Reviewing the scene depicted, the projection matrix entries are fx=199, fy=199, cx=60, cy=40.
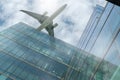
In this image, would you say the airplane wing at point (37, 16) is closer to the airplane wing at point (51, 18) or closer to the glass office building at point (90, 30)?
the airplane wing at point (51, 18)

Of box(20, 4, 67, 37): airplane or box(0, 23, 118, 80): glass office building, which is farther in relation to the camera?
box(20, 4, 67, 37): airplane

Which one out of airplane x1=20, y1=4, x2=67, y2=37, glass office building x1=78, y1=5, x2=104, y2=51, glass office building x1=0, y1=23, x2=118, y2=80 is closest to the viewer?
glass office building x1=78, y1=5, x2=104, y2=51

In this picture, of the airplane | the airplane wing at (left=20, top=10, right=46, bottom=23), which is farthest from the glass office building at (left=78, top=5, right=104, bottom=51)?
the airplane wing at (left=20, top=10, right=46, bottom=23)

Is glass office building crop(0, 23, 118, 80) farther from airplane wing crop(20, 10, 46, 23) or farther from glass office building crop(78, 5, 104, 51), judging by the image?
airplane wing crop(20, 10, 46, 23)

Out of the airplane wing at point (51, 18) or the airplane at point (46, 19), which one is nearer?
the airplane wing at point (51, 18)

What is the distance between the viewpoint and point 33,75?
78.3 ft

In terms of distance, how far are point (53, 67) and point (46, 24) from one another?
21.3 metres

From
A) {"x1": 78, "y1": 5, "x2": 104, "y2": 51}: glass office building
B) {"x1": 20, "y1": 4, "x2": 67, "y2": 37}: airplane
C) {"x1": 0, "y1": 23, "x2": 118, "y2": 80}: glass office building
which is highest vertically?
{"x1": 78, "y1": 5, "x2": 104, "y2": 51}: glass office building

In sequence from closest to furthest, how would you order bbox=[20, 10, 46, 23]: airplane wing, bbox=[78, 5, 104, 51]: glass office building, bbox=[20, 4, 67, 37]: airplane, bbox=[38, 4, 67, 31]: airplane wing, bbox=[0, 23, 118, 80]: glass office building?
bbox=[78, 5, 104, 51]: glass office building < bbox=[0, 23, 118, 80]: glass office building < bbox=[38, 4, 67, 31]: airplane wing < bbox=[20, 4, 67, 37]: airplane < bbox=[20, 10, 46, 23]: airplane wing

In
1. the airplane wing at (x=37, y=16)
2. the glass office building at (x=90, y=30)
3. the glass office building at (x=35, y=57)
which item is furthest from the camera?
the airplane wing at (x=37, y=16)

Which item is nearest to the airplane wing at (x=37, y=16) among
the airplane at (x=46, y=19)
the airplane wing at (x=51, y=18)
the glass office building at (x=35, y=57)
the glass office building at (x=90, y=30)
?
the airplane at (x=46, y=19)

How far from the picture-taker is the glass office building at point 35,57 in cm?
2233

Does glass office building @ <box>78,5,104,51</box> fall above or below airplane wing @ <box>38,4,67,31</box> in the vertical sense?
above

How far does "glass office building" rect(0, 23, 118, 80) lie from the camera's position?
22328 millimetres
